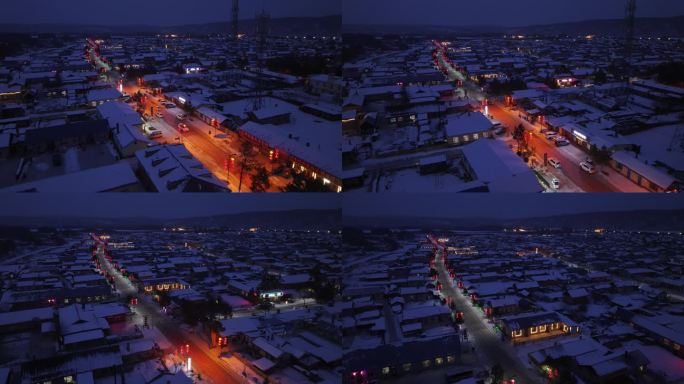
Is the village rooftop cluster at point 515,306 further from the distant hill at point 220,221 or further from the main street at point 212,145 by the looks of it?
the main street at point 212,145

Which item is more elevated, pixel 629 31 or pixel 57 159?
pixel 629 31

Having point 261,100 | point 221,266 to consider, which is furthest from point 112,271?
point 261,100

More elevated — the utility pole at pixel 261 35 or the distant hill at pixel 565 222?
the utility pole at pixel 261 35

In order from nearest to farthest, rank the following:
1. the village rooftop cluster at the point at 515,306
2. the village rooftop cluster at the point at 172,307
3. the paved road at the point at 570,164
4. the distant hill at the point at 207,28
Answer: the village rooftop cluster at the point at 172,307
the village rooftop cluster at the point at 515,306
the paved road at the point at 570,164
the distant hill at the point at 207,28

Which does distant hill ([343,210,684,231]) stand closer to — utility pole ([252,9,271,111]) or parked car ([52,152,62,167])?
utility pole ([252,9,271,111])

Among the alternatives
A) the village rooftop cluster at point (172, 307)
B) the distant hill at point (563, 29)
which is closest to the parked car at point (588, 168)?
the distant hill at point (563, 29)

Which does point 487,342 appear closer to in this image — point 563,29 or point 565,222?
point 565,222

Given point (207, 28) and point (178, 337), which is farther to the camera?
point (207, 28)

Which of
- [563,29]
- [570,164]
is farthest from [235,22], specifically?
[570,164]
